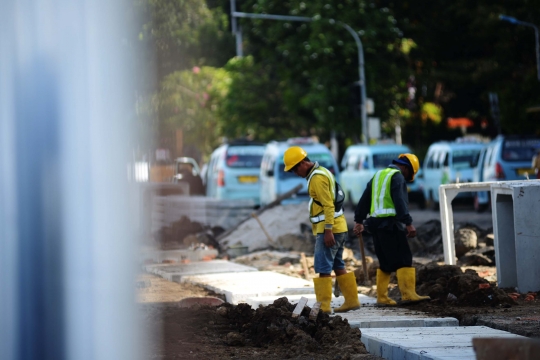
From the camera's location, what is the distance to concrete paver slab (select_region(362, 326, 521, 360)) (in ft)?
22.5

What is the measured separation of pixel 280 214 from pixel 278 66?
22571 mm

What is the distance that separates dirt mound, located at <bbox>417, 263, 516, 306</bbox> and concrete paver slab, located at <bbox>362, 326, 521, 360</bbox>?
5.60 ft

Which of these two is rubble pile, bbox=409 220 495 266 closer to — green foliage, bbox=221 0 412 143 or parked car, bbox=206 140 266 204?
parked car, bbox=206 140 266 204

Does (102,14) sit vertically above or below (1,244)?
above

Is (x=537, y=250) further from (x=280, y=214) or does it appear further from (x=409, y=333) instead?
(x=280, y=214)

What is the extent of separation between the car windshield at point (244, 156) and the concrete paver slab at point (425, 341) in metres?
19.7

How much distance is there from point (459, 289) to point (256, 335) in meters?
2.60

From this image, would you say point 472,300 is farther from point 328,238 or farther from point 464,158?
point 464,158

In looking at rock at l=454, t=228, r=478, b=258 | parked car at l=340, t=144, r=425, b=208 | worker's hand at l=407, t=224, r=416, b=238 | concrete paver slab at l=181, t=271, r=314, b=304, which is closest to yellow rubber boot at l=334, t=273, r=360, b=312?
worker's hand at l=407, t=224, r=416, b=238

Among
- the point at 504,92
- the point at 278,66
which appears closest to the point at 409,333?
the point at 504,92

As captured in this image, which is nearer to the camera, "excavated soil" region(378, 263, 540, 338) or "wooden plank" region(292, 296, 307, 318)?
"excavated soil" region(378, 263, 540, 338)

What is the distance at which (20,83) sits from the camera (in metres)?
5.01

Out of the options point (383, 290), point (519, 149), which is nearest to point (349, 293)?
point (383, 290)

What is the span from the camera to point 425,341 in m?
7.49
